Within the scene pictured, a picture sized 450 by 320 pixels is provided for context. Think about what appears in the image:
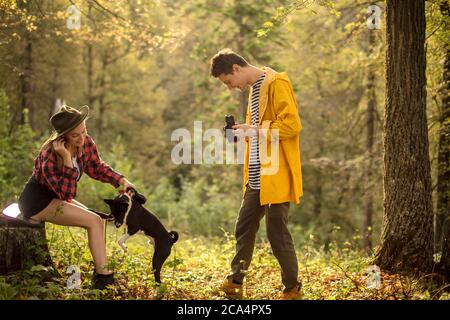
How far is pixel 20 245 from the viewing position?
5527 mm

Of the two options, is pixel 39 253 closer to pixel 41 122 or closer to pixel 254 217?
pixel 254 217

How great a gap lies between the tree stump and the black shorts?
0.31 meters

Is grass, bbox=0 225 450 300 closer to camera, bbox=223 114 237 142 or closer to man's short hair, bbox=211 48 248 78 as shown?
camera, bbox=223 114 237 142

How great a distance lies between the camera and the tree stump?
5422 mm

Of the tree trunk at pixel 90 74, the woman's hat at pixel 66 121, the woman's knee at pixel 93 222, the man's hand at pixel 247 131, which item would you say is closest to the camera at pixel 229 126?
the man's hand at pixel 247 131

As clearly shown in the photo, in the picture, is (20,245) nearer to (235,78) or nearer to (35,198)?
(35,198)

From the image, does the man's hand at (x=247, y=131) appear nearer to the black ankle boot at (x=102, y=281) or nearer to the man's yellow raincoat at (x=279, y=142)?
the man's yellow raincoat at (x=279, y=142)

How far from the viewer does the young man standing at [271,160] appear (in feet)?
16.9

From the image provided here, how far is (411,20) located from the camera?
241 inches

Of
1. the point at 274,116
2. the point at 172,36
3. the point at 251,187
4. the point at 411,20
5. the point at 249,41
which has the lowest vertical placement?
the point at 251,187

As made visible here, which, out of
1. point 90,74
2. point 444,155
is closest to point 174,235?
point 444,155

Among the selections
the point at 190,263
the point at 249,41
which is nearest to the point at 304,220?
the point at 249,41

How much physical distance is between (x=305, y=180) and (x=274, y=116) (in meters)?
17.7

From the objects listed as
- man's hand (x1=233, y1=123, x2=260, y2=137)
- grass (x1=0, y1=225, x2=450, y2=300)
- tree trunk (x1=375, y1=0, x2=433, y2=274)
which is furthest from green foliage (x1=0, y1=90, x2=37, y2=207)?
tree trunk (x1=375, y1=0, x2=433, y2=274)
